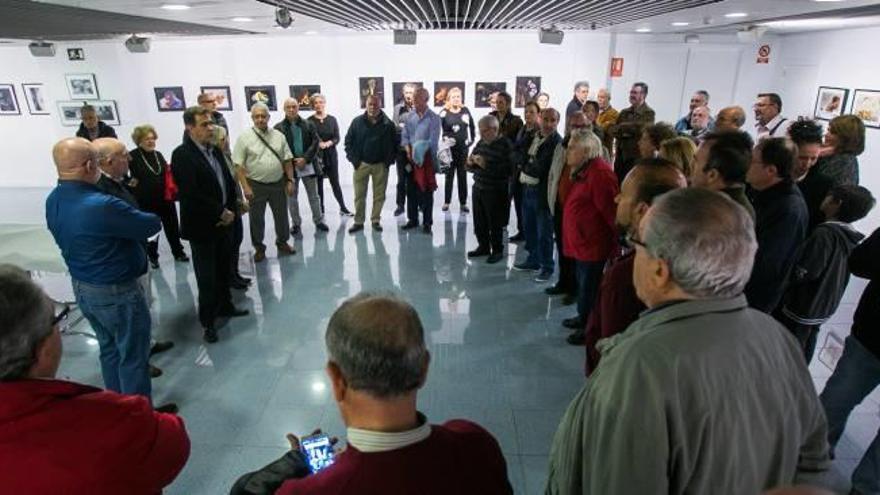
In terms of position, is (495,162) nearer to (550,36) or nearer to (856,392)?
(550,36)

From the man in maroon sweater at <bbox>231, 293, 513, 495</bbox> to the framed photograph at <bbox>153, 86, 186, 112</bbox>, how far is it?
9491 mm

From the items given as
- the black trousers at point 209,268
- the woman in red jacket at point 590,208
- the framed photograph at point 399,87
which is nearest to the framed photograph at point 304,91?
the framed photograph at point 399,87

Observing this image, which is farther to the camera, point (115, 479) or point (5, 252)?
point (5, 252)

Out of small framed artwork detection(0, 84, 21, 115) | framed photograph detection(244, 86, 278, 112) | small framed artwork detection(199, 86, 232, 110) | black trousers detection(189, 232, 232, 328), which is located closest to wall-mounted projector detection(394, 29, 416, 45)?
framed photograph detection(244, 86, 278, 112)

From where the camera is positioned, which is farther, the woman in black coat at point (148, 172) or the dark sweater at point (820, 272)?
the woman in black coat at point (148, 172)

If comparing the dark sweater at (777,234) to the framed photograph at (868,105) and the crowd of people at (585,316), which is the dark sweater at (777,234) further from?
the framed photograph at (868,105)

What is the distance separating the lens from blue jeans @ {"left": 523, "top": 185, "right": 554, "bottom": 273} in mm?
4695

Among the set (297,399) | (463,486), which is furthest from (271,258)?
(463,486)

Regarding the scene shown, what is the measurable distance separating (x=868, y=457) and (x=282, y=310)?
3.97m

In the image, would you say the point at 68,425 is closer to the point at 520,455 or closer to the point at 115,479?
the point at 115,479

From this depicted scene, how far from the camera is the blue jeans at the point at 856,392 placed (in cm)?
220

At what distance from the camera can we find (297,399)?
309 cm

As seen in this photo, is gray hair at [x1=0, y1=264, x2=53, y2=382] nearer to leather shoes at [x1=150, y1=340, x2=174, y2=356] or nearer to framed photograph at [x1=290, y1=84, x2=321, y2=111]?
leather shoes at [x1=150, y1=340, x2=174, y2=356]

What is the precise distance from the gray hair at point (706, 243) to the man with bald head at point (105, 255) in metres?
2.47
